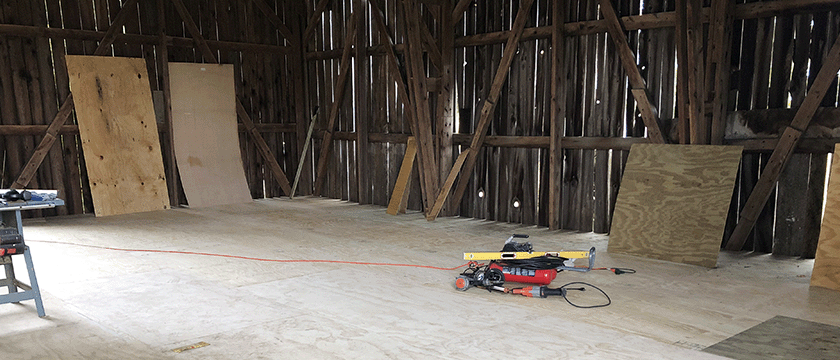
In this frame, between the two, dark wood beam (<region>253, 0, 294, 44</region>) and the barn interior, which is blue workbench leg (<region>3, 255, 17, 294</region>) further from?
dark wood beam (<region>253, 0, 294, 44</region>)

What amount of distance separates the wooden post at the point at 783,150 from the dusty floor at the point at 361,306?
32 cm

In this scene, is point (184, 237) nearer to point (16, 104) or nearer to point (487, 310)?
point (16, 104)

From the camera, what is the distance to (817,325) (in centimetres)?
414

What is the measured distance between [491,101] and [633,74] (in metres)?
1.94

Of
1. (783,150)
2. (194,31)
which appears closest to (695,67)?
(783,150)

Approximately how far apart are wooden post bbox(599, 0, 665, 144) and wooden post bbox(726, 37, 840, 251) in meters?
1.07

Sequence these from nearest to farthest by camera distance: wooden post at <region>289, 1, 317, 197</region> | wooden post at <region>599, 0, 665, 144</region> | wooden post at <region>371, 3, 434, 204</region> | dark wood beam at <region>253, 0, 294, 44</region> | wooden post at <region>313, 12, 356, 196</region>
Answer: wooden post at <region>599, 0, 665, 144</region>
wooden post at <region>371, 3, 434, 204</region>
wooden post at <region>313, 12, 356, 196</region>
dark wood beam at <region>253, 0, 294, 44</region>
wooden post at <region>289, 1, 317, 197</region>

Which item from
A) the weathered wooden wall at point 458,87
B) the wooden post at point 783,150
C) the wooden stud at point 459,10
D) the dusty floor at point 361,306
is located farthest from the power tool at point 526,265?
the wooden stud at point 459,10

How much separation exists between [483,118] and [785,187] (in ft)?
11.9

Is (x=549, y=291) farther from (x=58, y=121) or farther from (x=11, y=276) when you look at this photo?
(x=58, y=121)

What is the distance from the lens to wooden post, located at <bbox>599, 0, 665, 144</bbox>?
6.85 metres

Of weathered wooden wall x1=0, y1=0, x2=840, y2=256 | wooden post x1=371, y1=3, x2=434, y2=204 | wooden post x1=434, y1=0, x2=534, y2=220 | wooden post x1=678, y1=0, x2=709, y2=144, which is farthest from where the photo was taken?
wooden post x1=371, y1=3, x2=434, y2=204

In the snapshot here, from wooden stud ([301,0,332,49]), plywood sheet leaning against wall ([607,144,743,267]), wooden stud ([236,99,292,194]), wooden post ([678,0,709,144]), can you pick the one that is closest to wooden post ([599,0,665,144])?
plywood sheet leaning against wall ([607,144,743,267])

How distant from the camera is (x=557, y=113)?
767 centimetres
